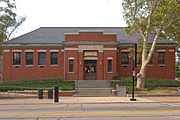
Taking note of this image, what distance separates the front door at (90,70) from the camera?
30.1 meters

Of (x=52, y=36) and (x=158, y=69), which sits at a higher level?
(x=52, y=36)

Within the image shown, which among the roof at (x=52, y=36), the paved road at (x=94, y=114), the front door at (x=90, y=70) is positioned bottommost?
the paved road at (x=94, y=114)

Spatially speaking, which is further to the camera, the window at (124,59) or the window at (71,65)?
the window at (124,59)

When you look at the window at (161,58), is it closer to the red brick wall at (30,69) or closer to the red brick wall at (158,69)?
the red brick wall at (158,69)

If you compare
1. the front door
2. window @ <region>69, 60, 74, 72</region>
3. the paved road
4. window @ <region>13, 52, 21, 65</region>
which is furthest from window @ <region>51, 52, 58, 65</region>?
the paved road

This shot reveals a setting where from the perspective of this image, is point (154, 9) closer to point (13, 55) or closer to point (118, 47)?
point (118, 47)

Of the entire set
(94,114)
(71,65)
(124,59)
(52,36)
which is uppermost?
(52,36)

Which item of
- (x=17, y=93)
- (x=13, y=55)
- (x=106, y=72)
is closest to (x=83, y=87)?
(x=106, y=72)

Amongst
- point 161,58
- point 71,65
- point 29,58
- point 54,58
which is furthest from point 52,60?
point 161,58

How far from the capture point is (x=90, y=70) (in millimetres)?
30375

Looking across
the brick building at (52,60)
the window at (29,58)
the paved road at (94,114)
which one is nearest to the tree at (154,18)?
the brick building at (52,60)

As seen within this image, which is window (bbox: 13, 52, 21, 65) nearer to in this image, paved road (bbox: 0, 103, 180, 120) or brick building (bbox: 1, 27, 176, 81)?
brick building (bbox: 1, 27, 176, 81)

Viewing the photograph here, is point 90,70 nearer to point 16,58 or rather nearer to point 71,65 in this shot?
point 71,65

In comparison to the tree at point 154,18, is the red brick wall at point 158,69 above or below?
below
